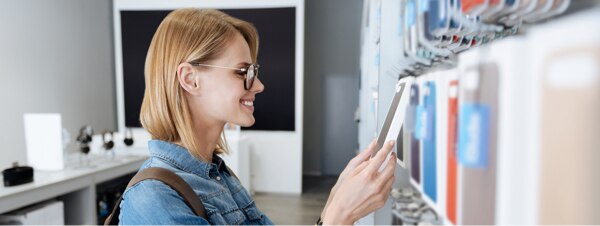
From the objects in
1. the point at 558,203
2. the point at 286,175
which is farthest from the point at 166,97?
the point at 286,175

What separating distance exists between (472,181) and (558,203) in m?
0.13

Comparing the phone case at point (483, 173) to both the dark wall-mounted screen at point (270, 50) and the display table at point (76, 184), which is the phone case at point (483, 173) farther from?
the dark wall-mounted screen at point (270, 50)

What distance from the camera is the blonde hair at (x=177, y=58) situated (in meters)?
1.04

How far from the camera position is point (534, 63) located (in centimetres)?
36

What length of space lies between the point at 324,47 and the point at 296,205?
2.72 m

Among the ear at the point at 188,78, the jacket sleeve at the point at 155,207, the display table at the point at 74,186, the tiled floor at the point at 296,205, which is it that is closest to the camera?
the jacket sleeve at the point at 155,207

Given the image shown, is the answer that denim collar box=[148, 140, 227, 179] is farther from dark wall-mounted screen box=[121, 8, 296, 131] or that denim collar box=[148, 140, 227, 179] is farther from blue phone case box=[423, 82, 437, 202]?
dark wall-mounted screen box=[121, 8, 296, 131]

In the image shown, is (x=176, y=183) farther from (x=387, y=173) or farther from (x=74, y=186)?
(x=74, y=186)

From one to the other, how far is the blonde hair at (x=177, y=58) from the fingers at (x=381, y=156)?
1.76ft

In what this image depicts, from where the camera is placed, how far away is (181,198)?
0.93 m

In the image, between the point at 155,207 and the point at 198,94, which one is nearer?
the point at 155,207

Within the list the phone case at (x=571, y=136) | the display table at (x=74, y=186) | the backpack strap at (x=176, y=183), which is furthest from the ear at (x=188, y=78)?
the display table at (x=74, y=186)

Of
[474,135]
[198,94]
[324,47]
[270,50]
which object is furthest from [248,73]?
[324,47]

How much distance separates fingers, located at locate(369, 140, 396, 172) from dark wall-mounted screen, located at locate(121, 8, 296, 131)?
14.3 ft
